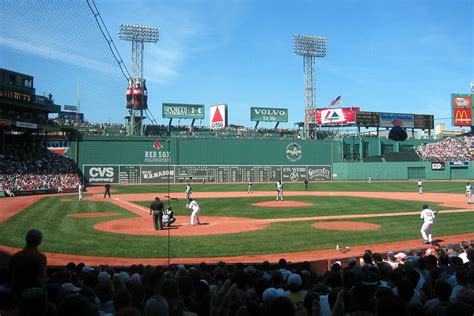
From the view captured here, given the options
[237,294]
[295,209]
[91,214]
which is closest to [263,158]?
[295,209]

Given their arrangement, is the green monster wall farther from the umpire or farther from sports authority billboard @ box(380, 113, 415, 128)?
the umpire

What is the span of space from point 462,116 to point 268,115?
34.3 meters

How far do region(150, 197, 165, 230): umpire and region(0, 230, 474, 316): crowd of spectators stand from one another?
10.4m

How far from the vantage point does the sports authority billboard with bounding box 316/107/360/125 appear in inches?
3098

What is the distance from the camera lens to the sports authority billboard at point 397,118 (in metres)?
81.2

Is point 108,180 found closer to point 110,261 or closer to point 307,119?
point 307,119

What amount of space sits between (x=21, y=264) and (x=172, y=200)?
29.5 meters

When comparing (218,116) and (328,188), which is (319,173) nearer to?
Answer: (328,188)

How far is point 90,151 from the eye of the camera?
5478 centimetres

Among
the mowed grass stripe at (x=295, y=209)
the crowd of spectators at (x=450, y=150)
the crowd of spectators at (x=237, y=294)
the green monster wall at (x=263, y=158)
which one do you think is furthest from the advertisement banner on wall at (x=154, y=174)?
the crowd of spectators at (x=237, y=294)

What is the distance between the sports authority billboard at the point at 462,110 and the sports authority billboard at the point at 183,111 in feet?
146

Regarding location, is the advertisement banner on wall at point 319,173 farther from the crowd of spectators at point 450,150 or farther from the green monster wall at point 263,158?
the crowd of spectators at point 450,150

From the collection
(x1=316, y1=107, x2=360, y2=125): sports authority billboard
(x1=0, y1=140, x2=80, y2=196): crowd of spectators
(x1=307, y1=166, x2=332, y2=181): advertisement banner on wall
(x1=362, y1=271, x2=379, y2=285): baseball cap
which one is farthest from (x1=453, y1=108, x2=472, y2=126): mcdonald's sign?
(x1=362, y1=271, x2=379, y2=285): baseball cap

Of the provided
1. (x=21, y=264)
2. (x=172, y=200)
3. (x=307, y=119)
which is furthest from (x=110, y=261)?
(x=307, y=119)
